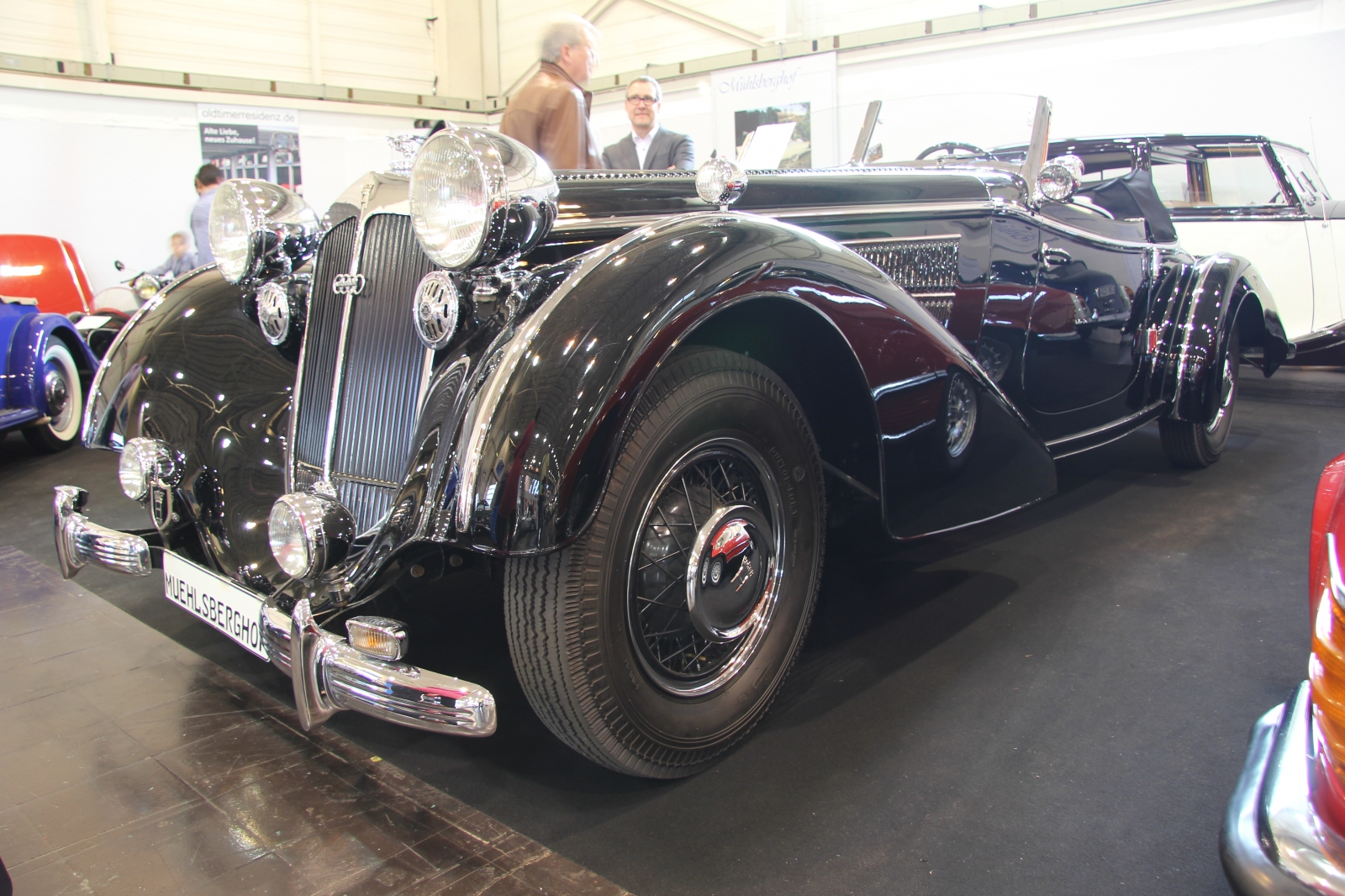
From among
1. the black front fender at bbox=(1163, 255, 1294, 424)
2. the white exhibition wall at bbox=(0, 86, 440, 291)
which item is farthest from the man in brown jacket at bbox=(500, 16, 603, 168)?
the white exhibition wall at bbox=(0, 86, 440, 291)

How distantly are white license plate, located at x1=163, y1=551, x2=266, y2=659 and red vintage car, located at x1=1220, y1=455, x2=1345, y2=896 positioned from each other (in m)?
1.48

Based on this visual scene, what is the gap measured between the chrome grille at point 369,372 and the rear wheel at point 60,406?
3.91m

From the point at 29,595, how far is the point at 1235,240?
22.2ft

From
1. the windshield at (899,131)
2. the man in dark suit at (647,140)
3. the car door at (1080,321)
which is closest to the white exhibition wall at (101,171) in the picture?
the man in dark suit at (647,140)

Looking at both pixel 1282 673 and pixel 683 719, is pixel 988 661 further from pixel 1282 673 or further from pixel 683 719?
pixel 683 719

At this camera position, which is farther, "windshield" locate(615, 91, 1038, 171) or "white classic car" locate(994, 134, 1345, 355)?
"white classic car" locate(994, 134, 1345, 355)

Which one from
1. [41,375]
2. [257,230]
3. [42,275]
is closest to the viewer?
[257,230]

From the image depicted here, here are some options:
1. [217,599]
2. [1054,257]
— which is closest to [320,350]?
[217,599]

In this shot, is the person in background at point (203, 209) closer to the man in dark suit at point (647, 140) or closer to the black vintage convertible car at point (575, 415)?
the man in dark suit at point (647, 140)

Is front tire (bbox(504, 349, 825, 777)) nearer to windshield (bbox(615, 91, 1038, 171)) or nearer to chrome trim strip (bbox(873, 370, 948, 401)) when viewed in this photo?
chrome trim strip (bbox(873, 370, 948, 401))

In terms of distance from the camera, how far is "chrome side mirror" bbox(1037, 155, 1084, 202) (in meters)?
2.82

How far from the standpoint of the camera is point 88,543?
77.5 inches

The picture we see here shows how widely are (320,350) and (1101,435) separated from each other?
263cm

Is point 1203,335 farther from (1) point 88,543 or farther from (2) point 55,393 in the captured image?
(2) point 55,393
